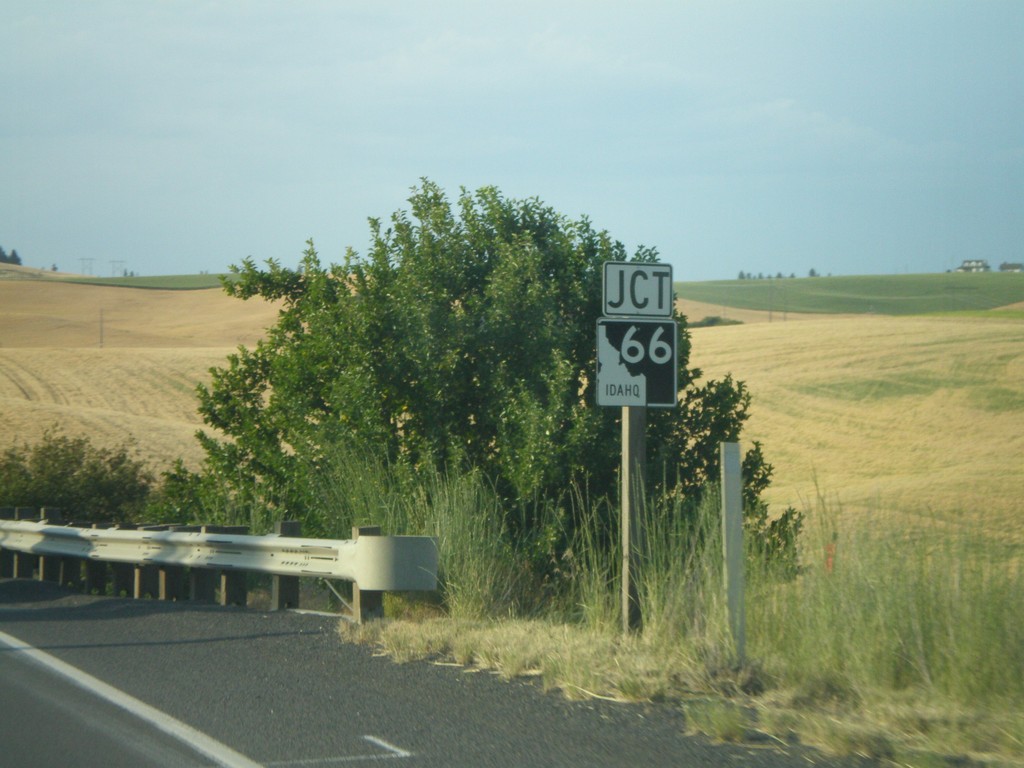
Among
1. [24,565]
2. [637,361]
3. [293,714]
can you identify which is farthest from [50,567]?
[637,361]

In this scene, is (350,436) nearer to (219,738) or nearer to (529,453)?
(529,453)

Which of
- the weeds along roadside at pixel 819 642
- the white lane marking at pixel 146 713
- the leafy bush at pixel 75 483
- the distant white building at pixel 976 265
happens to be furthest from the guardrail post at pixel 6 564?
the distant white building at pixel 976 265

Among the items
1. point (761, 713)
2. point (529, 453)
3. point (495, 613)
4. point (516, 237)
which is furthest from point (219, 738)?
point (516, 237)

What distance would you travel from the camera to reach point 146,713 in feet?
23.0

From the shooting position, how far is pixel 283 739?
6.38m

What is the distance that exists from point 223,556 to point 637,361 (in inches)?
199

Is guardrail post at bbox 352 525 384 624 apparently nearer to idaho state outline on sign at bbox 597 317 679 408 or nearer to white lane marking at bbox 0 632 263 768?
white lane marking at bbox 0 632 263 768

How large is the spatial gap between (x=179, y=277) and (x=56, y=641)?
131230 millimetres

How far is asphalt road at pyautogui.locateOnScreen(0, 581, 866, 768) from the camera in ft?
19.7

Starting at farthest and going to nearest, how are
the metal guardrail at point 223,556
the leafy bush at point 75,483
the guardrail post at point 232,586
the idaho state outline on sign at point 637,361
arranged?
the leafy bush at point 75,483 < the guardrail post at point 232,586 < the metal guardrail at point 223,556 < the idaho state outline on sign at point 637,361

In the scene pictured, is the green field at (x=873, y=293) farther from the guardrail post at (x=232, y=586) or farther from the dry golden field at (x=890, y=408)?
the guardrail post at (x=232, y=586)

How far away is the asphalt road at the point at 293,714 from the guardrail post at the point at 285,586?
1268 mm

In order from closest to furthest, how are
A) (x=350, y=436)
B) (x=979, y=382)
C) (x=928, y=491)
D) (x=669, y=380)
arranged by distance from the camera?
(x=669, y=380), (x=350, y=436), (x=928, y=491), (x=979, y=382)

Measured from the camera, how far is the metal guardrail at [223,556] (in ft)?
31.7
